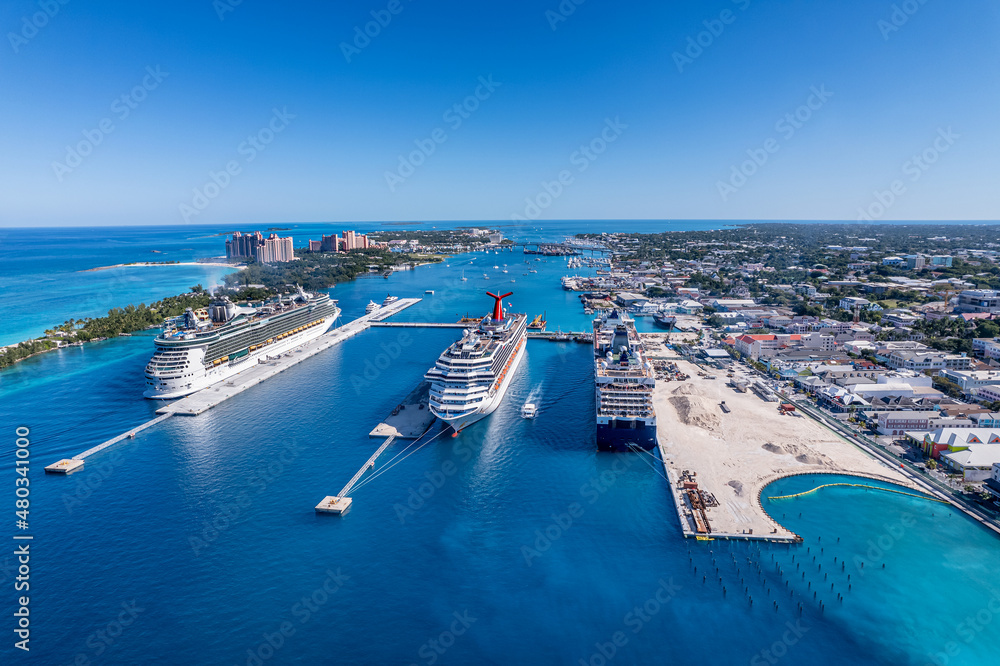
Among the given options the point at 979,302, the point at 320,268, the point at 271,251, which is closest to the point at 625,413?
the point at 979,302

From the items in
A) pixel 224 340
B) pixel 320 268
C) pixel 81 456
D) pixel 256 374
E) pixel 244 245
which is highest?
pixel 244 245

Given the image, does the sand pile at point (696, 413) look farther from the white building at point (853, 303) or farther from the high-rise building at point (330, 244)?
the high-rise building at point (330, 244)

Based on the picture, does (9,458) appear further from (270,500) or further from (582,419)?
(582,419)

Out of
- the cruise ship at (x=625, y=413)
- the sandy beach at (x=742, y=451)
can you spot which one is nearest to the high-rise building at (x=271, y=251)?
the cruise ship at (x=625, y=413)

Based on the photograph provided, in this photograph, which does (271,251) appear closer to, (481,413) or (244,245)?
(244,245)

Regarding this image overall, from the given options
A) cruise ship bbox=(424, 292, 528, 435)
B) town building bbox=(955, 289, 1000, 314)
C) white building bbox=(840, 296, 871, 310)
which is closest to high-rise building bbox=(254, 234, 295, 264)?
cruise ship bbox=(424, 292, 528, 435)

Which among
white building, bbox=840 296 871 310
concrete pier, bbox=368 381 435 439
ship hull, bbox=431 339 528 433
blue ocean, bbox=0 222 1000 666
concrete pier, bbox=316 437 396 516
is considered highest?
white building, bbox=840 296 871 310

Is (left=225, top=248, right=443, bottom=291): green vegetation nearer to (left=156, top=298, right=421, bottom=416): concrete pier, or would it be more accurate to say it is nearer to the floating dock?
(left=156, top=298, right=421, bottom=416): concrete pier
